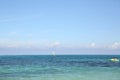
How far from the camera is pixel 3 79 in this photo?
95.0ft

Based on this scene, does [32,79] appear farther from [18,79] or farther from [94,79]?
[94,79]

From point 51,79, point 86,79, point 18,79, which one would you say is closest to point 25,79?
point 18,79

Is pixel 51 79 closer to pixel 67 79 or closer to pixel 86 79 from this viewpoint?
pixel 67 79

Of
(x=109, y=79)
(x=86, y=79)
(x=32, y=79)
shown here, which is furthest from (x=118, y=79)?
(x=32, y=79)

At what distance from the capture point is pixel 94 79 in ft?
95.8

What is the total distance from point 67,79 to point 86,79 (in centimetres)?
215

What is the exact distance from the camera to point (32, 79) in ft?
95.9

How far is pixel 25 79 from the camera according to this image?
95.8ft

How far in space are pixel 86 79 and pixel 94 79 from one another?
90cm

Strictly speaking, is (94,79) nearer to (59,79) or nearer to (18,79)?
(59,79)

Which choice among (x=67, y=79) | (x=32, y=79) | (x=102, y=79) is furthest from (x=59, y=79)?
(x=102, y=79)

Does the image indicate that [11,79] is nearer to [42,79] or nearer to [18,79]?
[18,79]

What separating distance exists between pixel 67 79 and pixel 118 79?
568 centimetres

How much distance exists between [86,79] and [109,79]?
2565mm
